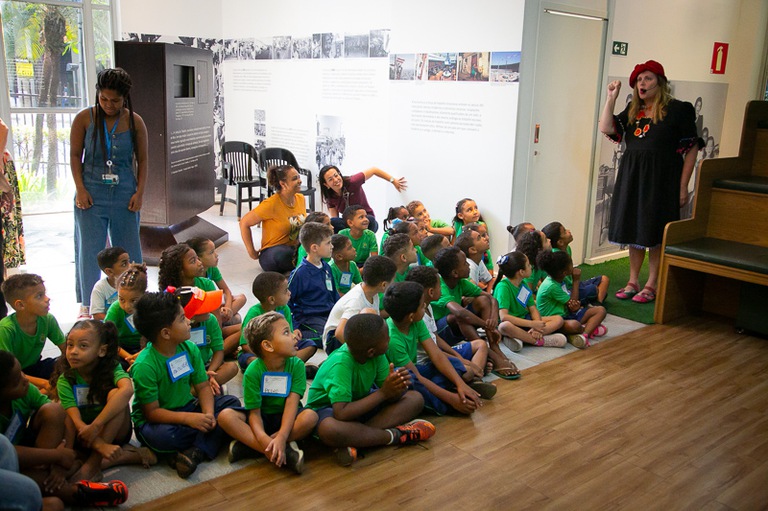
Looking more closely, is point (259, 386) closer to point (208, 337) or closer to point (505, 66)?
point (208, 337)

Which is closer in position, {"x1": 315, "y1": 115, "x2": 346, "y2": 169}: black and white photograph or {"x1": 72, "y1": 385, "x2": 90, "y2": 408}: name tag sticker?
{"x1": 72, "y1": 385, "x2": 90, "y2": 408}: name tag sticker

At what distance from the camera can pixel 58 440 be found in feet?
8.73

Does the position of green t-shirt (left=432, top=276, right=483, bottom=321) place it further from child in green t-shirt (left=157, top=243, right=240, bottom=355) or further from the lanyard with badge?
the lanyard with badge

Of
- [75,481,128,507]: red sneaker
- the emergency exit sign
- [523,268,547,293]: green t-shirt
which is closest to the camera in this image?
[75,481,128,507]: red sneaker

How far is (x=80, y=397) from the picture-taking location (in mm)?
2814

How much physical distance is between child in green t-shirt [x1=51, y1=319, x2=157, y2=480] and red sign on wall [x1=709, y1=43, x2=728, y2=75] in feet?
22.2

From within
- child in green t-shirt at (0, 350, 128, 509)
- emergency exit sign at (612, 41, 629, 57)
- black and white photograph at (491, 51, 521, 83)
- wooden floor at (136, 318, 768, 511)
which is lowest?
wooden floor at (136, 318, 768, 511)

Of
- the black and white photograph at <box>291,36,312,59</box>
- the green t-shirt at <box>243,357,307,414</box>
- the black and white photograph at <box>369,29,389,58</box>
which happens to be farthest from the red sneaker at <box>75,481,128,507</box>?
the black and white photograph at <box>291,36,312,59</box>

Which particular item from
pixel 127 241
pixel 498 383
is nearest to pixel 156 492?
pixel 498 383

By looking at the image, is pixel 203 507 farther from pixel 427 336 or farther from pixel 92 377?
pixel 427 336

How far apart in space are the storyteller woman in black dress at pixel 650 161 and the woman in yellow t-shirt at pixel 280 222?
252 cm

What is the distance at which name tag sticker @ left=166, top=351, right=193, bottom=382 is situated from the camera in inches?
113

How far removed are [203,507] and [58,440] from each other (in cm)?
62

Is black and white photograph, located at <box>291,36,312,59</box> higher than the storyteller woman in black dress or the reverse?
higher
